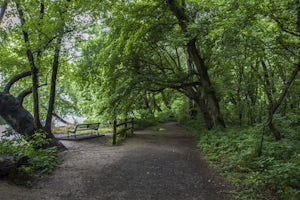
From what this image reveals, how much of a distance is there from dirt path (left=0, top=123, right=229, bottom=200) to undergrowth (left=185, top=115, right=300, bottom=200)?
1.38 ft

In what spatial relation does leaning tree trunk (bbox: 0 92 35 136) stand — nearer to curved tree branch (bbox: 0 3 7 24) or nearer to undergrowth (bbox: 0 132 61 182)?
undergrowth (bbox: 0 132 61 182)

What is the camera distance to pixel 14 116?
8250 mm

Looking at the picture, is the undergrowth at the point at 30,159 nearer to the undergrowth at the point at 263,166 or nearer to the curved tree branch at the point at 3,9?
the undergrowth at the point at 263,166

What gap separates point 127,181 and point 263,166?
3192 millimetres

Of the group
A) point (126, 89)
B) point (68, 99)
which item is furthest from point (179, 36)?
point (68, 99)

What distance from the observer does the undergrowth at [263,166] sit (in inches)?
156

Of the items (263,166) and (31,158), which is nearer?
(263,166)

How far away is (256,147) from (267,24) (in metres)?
4.14

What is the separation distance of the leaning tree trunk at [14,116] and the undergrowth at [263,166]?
6.80m

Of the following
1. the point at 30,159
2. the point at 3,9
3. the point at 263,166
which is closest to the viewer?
the point at 263,166

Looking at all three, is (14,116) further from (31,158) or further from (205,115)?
(205,115)

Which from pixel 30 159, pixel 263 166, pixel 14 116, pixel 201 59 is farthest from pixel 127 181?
pixel 201 59

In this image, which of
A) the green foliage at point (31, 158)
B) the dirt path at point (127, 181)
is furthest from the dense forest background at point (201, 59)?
the green foliage at point (31, 158)

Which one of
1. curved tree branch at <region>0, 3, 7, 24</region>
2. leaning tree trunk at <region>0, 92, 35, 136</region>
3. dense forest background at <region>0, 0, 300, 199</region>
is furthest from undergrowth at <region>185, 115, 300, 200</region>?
curved tree branch at <region>0, 3, 7, 24</region>
